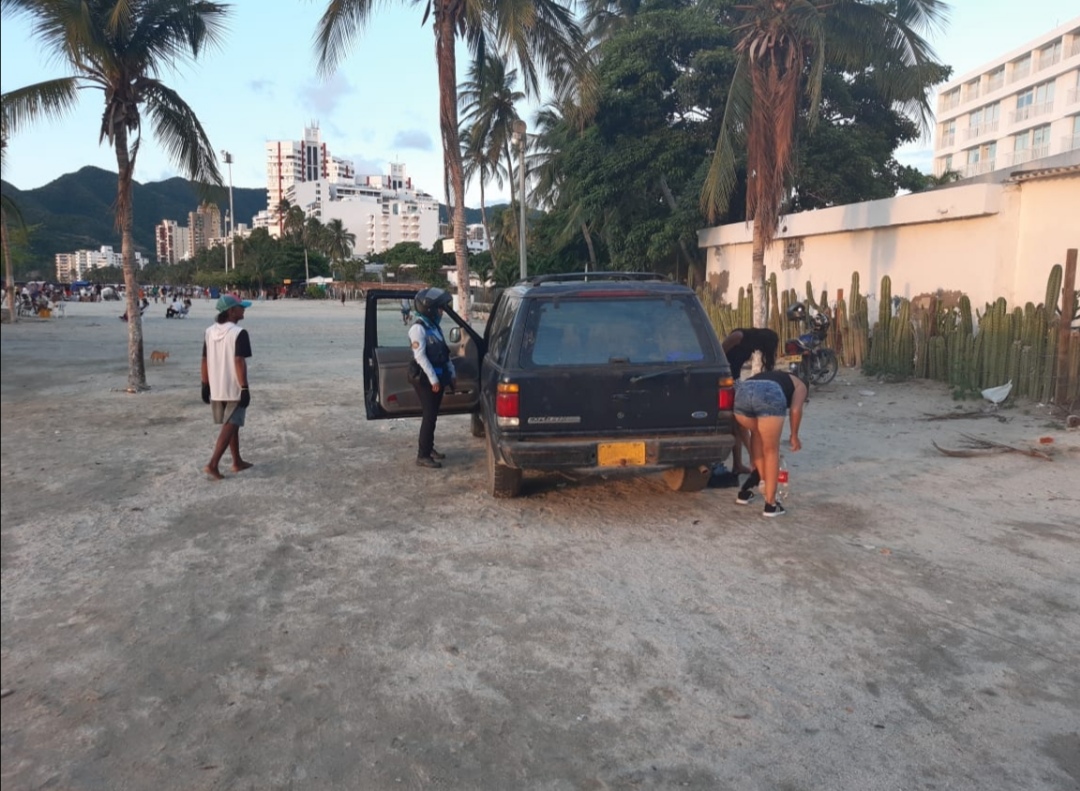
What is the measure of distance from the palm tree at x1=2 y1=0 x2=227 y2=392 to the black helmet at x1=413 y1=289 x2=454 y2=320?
20.9 feet

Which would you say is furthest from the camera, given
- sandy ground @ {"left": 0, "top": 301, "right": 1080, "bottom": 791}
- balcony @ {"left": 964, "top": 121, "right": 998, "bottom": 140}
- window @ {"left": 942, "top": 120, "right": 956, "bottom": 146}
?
window @ {"left": 942, "top": 120, "right": 956, "bottom": 146}

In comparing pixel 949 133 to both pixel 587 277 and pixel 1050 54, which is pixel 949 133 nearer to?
pixel 1050 54

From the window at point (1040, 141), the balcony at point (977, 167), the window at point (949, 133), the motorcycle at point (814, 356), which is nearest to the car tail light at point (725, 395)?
the motorcycle at point (814, 356)

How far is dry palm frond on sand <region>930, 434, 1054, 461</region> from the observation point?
829 centimetres

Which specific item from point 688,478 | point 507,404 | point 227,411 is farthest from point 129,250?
point 688,478

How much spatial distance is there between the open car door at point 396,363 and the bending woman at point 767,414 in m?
2.84

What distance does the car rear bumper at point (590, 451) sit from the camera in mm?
5945

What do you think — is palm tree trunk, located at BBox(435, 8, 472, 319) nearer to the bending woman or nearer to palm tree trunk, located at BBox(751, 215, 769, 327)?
palm tree trunk, located at BBox(751, 215, 769, 327)

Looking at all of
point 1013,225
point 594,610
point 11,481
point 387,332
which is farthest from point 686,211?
point 11,481

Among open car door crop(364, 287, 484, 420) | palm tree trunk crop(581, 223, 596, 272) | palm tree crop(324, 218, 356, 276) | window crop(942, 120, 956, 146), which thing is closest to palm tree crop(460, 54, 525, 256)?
palm tree trunk crop(581, 223, 596, 272)

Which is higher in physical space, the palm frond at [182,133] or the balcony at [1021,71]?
the balcony at [1021,71]

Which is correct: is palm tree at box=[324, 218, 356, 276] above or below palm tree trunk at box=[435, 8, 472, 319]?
above

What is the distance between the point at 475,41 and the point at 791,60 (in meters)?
5.82

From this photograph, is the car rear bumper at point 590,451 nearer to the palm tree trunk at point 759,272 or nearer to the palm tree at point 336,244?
the palm tree trunk at point 759,272
